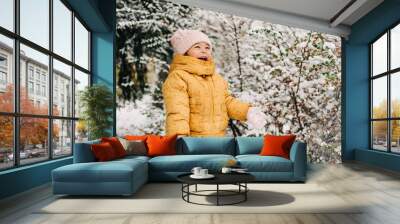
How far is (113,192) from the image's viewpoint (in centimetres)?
470

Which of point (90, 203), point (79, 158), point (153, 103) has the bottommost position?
point (90, 203)

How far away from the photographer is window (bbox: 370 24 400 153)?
25.4 ft

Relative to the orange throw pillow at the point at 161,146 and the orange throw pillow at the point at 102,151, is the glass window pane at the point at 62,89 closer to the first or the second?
the orange throw pillow at the point at 102,151

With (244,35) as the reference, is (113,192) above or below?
below

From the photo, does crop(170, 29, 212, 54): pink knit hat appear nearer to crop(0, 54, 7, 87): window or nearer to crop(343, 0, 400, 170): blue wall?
crop(343, 0, 400, 170): blue wall

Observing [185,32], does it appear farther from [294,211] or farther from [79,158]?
[294,211]

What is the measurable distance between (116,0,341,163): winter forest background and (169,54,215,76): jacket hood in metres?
0.29

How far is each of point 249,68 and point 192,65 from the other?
4.68 ft

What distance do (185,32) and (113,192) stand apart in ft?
15.7

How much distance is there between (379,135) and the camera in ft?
27.9

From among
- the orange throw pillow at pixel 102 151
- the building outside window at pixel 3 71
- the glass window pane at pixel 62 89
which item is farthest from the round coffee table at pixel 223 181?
the glass window pane at pixel 62 89

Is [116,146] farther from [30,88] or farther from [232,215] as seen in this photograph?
[232,215]

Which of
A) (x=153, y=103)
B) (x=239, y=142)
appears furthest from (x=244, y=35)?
(x=239, y=142)

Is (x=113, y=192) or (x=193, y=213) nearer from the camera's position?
(x=193, y=213)
